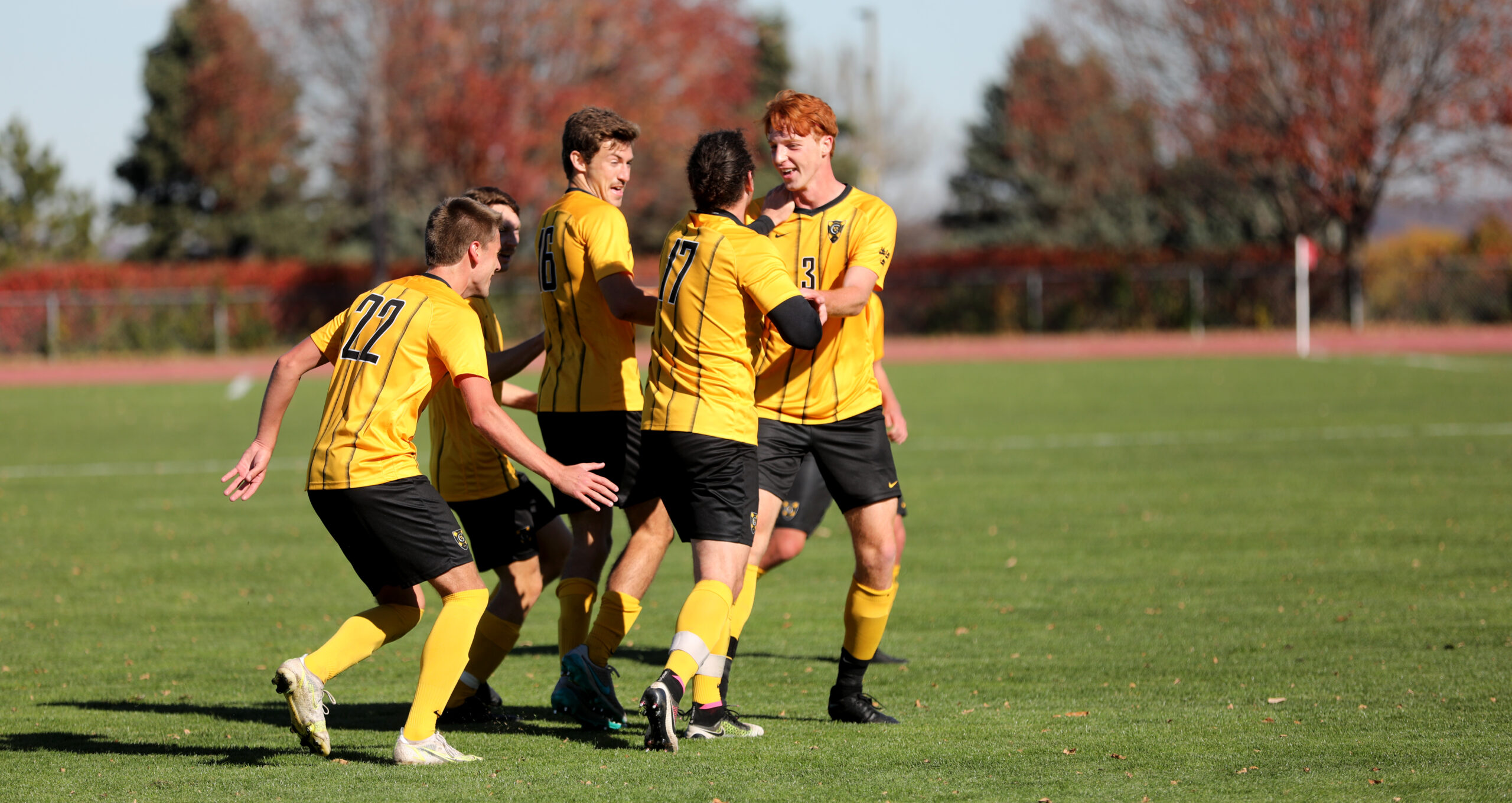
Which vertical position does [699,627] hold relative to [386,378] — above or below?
below

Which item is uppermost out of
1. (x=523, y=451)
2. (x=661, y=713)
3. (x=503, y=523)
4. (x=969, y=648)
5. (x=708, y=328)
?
(x=708, y=328)

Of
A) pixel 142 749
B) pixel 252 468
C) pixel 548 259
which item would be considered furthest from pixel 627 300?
pixel 142 749

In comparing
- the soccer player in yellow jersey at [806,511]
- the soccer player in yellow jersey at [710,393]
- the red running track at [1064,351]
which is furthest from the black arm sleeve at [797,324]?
the red running track at [1064,351]

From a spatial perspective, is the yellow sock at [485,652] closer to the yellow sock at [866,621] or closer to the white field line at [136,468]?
the yellow sock at [866,621]

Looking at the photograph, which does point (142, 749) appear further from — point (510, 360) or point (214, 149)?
point (214, 149)

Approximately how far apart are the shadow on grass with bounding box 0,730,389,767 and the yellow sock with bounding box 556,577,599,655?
95cm

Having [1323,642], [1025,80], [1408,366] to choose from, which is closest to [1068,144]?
[1025,80]

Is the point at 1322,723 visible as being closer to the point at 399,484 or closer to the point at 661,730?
Result: the point at 661,730

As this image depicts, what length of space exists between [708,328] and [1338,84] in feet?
113

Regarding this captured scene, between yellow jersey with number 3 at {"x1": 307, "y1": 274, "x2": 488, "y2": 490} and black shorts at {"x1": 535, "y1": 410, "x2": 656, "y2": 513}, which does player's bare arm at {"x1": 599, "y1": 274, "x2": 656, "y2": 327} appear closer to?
black shorts at {"x1": 535, "y1": 410, "x2": 656, "y2": 513}

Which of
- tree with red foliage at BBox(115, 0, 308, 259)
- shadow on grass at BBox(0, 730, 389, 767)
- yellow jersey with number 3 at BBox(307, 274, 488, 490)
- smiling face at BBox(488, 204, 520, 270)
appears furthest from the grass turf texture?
tree with red foliage at BBox(115, 0, 308, 259)

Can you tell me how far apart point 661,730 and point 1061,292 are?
116ft

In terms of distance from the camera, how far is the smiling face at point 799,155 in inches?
207

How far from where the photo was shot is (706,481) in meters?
4.91
